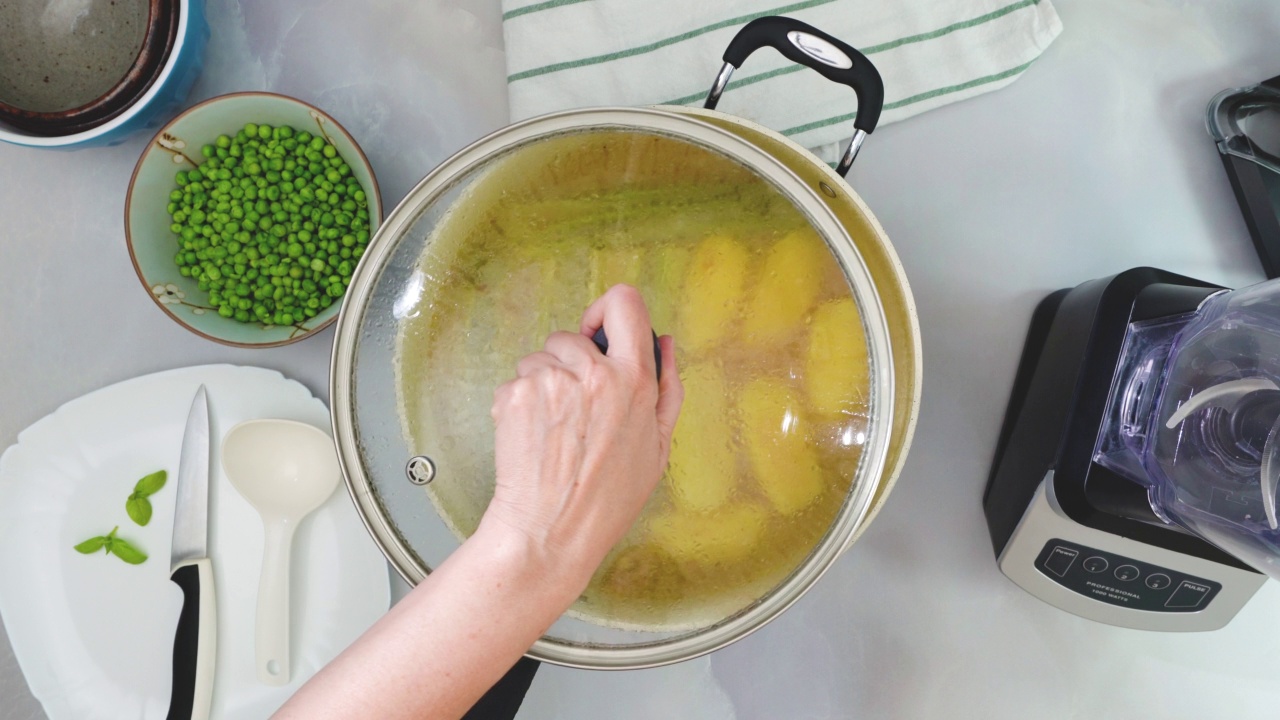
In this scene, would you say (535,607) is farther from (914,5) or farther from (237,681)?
(914,5)

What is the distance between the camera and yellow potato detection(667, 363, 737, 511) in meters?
0.53

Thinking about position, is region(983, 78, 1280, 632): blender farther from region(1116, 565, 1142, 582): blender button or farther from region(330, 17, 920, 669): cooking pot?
region(330, 17, 920, 669): cooking pot

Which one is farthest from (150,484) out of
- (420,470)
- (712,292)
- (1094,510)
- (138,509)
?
(1094,510)

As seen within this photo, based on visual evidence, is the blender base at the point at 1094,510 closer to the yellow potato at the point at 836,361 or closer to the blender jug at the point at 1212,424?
the blender jug at the point at 1212,424

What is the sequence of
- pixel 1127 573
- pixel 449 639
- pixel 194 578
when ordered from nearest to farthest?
pixel 449 639 < pixel 1127 573 < pixel 194 578

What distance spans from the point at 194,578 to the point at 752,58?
2.54 feet

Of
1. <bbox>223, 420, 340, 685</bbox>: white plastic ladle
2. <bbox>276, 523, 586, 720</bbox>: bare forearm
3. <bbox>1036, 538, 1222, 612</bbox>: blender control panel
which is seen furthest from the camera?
<bbox>223, 420, 340, 685</bbox>: white plastic ladle

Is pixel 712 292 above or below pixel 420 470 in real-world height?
Result: above

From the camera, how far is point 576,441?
0.43 metres

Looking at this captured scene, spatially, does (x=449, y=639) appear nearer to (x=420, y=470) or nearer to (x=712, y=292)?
(x=420, y=470)

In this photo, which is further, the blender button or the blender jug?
the blender button

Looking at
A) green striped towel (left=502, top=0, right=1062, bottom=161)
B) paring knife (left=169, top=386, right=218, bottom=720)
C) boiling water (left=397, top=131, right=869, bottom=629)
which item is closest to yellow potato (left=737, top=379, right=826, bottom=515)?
boiling water (left=397, top=131, right=869, bottom=629)

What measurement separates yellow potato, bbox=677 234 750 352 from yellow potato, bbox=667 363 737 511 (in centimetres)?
2

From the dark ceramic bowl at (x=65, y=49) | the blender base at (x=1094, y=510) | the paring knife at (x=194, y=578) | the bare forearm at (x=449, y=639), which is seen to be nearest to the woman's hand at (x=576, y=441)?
the bare forearm at (x=449, y=639)
